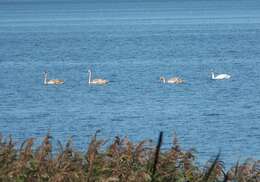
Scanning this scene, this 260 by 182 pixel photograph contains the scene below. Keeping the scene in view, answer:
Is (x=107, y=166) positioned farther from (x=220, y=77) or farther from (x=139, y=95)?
Answer: (x=220, y=77)

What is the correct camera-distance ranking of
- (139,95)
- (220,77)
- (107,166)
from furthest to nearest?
(220,77) → (139,95) → (107,166)

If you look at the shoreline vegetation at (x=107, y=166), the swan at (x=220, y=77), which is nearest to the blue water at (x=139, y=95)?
the swan at (x=220, y=77)

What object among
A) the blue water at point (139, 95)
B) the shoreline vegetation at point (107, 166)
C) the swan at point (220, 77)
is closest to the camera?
the shoreline vegetation at point (107, 166)

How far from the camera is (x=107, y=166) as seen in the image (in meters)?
8.09

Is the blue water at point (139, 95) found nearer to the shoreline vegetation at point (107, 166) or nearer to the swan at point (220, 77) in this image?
the swan at point (220, 77)

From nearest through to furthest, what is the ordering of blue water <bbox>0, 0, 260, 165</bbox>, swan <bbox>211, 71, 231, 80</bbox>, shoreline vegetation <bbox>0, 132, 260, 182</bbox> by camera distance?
shoreline vegetation <bbox>0, 132, 260, 182</bbox>, blue water <bbox>0, 0, 260, 165</bbox>, swan <bbox>211, 71, 231, 80</bbox>

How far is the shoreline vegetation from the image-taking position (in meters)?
7.77

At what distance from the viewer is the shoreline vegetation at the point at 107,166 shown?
777cm

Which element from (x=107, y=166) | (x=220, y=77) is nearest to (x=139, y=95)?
(x=220, y=77)

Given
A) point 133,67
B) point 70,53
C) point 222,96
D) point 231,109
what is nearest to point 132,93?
point 222,96

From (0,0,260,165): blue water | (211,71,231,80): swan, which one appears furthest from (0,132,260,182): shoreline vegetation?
(211,71,231,80): swan

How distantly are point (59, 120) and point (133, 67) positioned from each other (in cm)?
2643

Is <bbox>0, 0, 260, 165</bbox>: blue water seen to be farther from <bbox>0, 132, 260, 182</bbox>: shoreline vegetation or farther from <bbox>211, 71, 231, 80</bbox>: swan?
<bbox>0, 132, 260, 182</bbox>: shoreline vegetation

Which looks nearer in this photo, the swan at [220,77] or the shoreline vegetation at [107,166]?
the shoreline vegetation at [107,166]
